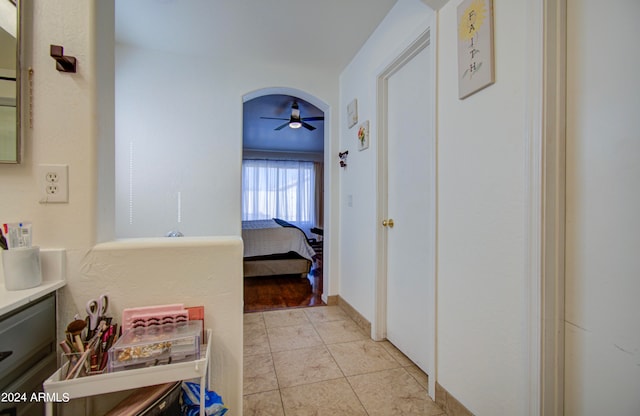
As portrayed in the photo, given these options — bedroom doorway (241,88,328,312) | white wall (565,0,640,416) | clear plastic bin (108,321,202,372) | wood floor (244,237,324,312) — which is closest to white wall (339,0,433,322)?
bedroom doorway (241,88,328,312)

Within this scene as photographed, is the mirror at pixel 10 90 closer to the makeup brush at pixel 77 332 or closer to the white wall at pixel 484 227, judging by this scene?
the makeup brush at pixel 77 332

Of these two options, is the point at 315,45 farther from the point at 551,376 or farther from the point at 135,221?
the point at 551,376

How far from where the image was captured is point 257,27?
2105 millimetres

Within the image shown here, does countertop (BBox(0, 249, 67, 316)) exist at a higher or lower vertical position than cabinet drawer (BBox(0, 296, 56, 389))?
higher

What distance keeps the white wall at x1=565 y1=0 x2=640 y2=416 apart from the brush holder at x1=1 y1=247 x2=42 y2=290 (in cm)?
164

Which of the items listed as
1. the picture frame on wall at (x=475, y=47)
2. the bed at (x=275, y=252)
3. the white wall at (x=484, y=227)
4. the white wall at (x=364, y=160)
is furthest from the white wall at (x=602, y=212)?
the bed at (x=275, y=252)

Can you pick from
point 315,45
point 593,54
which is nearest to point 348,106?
point 315,45

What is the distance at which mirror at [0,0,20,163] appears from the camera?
2.67ft

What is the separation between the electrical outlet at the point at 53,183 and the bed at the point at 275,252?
298cm

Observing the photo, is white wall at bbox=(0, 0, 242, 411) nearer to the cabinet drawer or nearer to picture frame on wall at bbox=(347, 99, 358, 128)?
the cabinet drawer

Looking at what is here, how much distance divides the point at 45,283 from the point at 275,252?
3.17m

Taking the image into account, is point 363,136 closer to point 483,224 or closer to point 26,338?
point 483,224

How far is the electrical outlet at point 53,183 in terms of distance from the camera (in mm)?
842

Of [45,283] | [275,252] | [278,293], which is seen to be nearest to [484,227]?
[45,283]
